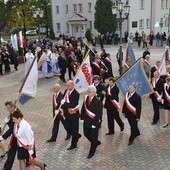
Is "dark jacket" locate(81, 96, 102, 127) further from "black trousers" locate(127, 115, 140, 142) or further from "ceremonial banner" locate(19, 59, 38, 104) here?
"ceremonial banner" locate(19, 59, 38, 104)

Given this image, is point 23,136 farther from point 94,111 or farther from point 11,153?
point 94,111

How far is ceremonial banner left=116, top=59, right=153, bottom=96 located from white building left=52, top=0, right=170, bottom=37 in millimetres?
37133

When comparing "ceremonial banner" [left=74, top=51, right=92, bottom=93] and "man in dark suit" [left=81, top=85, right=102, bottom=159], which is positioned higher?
"ceremonial banner" [left=74, top=51, right=92, bottom=93]

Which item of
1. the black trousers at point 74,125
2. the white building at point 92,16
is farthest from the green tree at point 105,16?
the black trousers at point 74,125

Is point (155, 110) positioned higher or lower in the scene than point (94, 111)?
lower

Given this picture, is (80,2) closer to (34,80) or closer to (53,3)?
(53,3)

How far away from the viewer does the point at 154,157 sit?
9273 millimetres

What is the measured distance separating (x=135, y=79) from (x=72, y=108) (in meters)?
2.65

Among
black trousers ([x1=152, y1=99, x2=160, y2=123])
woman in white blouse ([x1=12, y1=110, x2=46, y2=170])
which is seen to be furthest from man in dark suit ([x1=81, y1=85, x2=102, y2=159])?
black trousers ([x1=152, y1=99, x2=160, y2=123])

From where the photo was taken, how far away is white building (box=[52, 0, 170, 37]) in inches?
1976

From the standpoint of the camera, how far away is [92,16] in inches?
2111

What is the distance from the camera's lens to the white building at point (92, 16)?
50188 mm

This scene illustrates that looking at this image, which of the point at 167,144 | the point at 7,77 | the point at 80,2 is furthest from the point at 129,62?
the point at 80,2

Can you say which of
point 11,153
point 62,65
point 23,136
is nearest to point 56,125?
point 11,153
